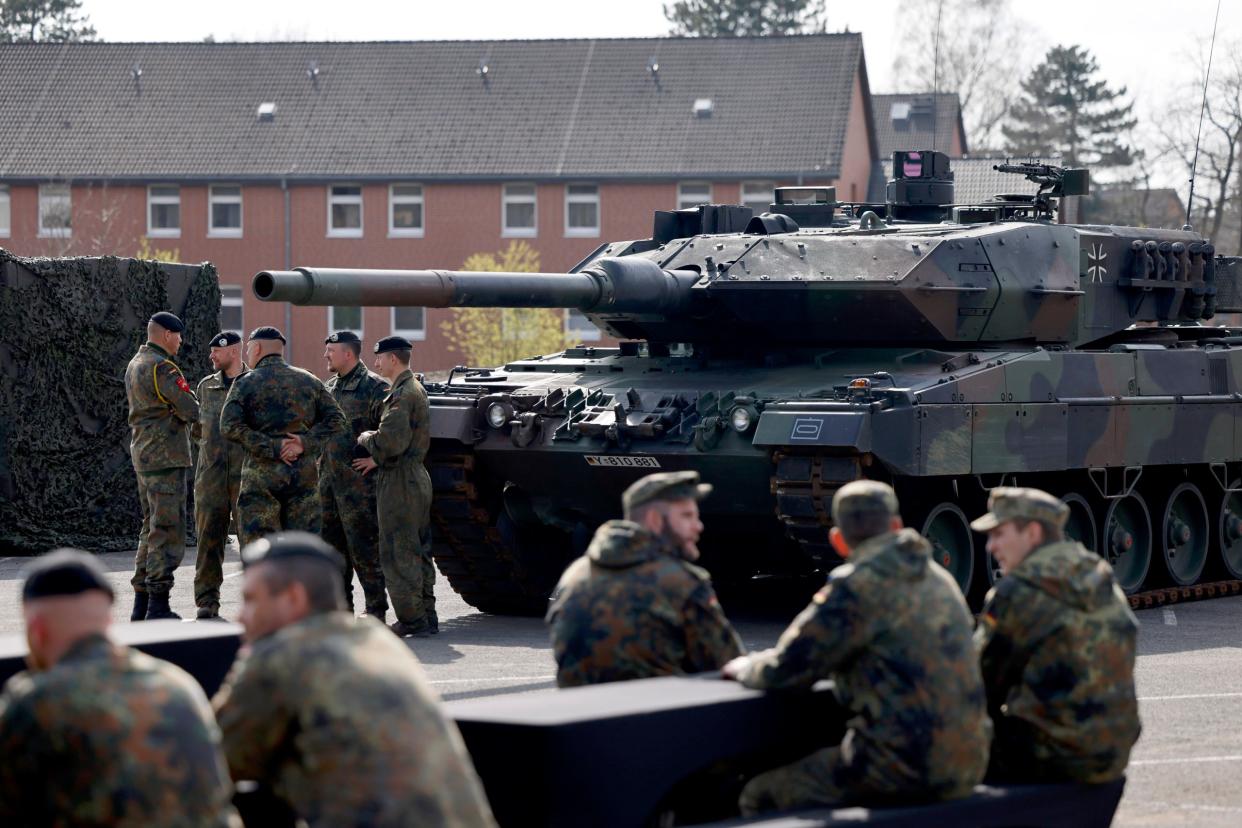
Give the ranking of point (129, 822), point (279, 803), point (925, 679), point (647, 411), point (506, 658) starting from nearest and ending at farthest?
point (129, 822), point (279, 803), point (925, 679), point (506, 658), point (647, 411)

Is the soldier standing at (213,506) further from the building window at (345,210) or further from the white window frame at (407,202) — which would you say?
the building window at (345,210)

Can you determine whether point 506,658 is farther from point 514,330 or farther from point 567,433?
point 514,330

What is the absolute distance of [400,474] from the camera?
13148 millimetres

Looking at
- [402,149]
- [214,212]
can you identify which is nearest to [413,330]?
[402,149]

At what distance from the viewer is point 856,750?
644cm

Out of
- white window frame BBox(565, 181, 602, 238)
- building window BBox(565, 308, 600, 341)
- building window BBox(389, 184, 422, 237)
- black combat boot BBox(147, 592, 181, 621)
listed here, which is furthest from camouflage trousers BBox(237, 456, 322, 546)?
building window BBox(389, 184, 422, 237)

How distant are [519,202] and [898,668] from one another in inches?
1766

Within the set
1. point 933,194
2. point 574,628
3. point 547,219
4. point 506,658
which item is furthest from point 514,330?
point 574,628

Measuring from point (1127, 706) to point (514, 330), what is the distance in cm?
4030

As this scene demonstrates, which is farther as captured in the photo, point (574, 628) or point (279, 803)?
point (574, 628)

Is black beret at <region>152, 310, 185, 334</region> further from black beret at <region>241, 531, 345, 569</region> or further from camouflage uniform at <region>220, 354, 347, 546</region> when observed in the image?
black beret at <region>241, 531, 345, 569</region>

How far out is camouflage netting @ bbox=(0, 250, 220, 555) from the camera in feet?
60.1

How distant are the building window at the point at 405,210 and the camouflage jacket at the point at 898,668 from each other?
4477 cm

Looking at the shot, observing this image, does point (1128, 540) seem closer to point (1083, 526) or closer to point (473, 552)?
point (1083, 526)
